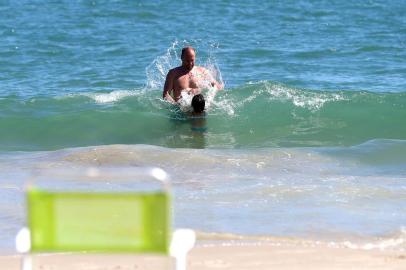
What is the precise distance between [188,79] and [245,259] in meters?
5.70

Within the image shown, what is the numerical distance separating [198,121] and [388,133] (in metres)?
2.37

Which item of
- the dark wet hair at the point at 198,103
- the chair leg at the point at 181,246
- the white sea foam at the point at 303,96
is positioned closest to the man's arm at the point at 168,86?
the dark wet hair at the point at 198,103

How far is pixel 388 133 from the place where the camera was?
38.9ft

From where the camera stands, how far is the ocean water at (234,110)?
7.39 meters

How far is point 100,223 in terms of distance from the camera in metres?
4.36

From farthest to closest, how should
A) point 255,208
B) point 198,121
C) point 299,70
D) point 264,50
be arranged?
1. point 264,50
2. point 299,70
3. point 198,121
4. point 255,208

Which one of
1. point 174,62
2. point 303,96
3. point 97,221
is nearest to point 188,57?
point 303,96

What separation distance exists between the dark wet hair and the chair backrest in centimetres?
666

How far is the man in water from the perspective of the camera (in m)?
11.3

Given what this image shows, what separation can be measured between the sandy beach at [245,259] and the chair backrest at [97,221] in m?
1.27

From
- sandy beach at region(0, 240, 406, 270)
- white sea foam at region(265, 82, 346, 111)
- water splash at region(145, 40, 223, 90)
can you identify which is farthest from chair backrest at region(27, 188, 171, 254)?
white sea foam at region(265, 82, 346, 111)

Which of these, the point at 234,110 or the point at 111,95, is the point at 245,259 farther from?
the point at 111,95

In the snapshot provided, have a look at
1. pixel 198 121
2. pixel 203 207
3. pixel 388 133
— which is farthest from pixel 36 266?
pixel 388 133

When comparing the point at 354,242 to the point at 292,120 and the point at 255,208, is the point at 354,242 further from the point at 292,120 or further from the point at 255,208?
the point at 292,120
